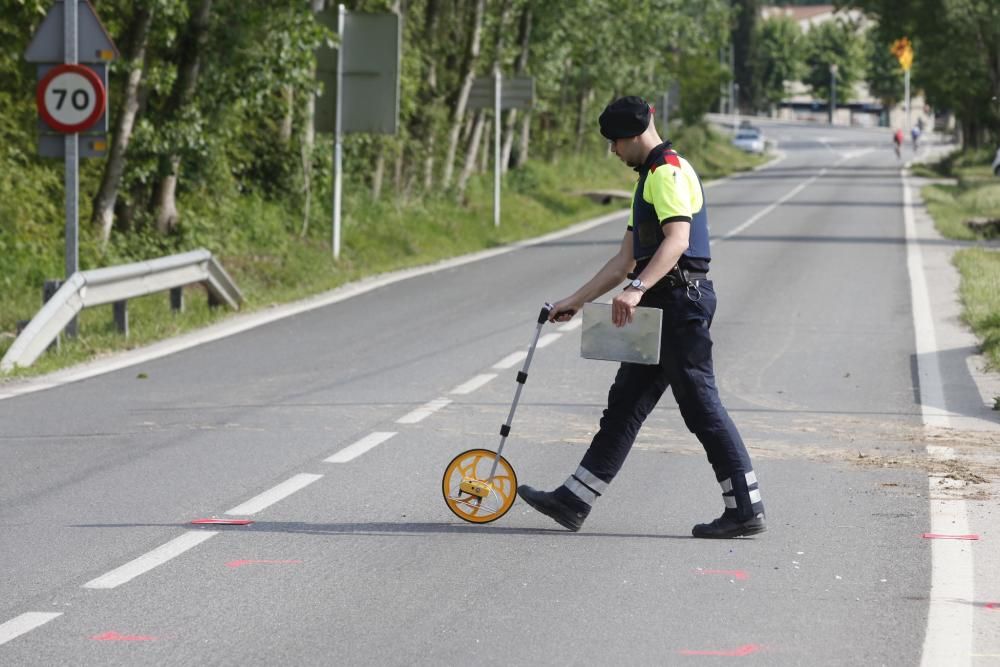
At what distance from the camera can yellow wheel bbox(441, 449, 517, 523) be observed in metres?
7.76

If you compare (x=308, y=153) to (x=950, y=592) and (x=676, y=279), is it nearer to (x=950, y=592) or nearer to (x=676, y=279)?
(x=676, y=279)

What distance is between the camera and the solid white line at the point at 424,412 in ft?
35.8

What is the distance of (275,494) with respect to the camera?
8.40 meters

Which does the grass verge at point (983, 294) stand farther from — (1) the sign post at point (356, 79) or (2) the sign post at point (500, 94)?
(2) the sign post at point (500, 94)

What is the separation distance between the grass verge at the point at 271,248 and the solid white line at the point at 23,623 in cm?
728

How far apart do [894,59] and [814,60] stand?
16507 mm

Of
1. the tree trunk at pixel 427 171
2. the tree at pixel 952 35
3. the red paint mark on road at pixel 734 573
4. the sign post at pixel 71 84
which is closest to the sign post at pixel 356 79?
the sign post at pixel 71 84

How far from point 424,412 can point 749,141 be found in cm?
8905

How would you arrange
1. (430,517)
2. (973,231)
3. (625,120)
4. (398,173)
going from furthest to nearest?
(398,173), (973,231), (430,517), (625,120)

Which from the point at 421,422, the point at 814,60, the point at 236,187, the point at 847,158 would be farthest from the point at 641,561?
the point at 814,60

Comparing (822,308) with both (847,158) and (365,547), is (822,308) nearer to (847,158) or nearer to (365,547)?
(365,547)

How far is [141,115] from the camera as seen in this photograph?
20875 millimetres

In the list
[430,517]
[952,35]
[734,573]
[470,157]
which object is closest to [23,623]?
[430,517]

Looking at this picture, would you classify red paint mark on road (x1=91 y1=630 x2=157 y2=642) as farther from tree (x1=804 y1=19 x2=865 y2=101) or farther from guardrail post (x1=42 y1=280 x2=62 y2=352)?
tree (x1=804 y1=19 x2=865 y2=101)
